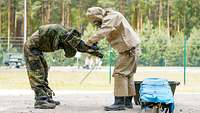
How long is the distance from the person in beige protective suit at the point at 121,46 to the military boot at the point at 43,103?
0.94 m

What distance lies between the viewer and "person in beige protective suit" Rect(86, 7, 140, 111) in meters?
9.44

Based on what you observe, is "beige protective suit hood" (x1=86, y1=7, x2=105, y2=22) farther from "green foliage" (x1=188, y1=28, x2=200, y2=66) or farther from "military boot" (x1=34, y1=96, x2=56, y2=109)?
"green foliage" (x1=188, y1=28, x2=200, y2=66)

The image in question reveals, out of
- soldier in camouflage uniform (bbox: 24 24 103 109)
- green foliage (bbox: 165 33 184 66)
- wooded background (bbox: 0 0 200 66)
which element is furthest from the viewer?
wooded background (bbox: 0 0 200 66)

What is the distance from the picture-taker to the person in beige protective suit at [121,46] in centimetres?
944

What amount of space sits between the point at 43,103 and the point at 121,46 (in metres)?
1.66

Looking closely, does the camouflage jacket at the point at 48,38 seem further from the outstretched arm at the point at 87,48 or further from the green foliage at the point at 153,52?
the green foliage at the point at 153,52

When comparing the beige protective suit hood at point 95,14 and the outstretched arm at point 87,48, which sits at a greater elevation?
the beige protective suit hood at point 95,14

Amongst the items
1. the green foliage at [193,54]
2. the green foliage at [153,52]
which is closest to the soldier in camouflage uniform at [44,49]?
the green foliage at [193,54]

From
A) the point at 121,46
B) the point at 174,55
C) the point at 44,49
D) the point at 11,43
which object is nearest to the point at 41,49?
the point at 44,49

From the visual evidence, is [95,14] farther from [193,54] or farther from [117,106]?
[193,54]

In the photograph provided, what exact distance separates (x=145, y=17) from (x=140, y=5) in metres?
2.22

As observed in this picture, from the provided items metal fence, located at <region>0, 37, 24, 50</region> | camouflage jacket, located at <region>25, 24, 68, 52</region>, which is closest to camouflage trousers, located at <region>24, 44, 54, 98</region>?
camouflage jacket, located at <region>25, 24, 68, 52</region>

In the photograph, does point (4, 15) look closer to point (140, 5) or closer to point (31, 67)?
point (140, 5)

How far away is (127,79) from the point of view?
385 inches
